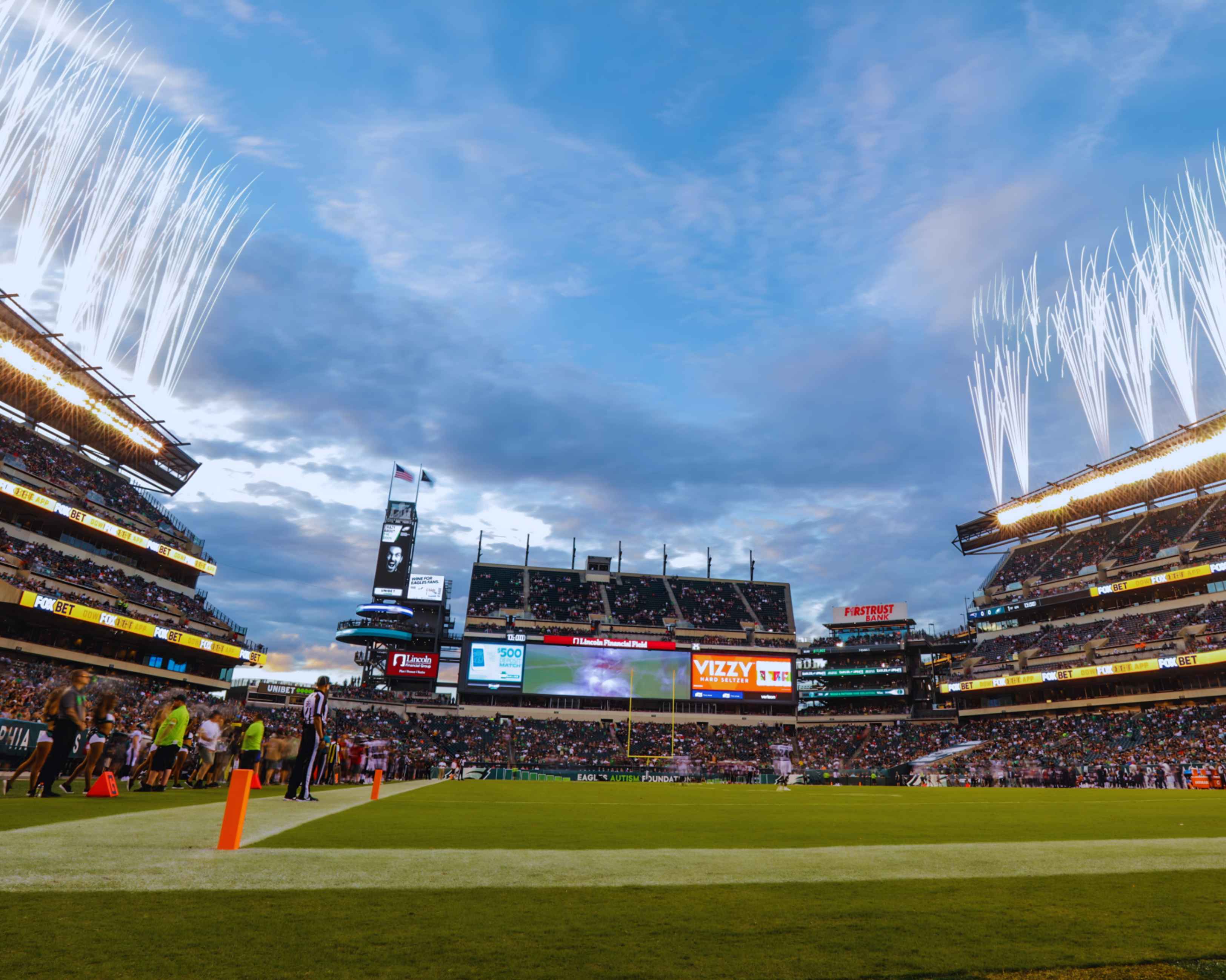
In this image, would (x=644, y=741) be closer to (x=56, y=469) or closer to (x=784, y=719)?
(x=784, y=719)

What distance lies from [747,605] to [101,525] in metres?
58.3

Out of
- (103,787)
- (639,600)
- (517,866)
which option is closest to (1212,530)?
(639,600)

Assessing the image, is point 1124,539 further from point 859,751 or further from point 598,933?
point 598,933

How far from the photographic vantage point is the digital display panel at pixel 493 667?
6506cm

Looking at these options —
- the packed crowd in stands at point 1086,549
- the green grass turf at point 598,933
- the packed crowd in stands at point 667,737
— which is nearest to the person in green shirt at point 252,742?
the packed crowd in stands at point 667,737

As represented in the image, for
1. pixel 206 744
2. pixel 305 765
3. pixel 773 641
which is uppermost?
pixel 773 641

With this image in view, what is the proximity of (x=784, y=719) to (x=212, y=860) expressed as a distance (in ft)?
228

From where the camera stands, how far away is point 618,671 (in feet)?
219

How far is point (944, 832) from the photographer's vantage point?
9312mm

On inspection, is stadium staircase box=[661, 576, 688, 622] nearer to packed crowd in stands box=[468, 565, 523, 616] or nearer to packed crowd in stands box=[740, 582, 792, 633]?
packed crowd in stands box=[740, 582, 792, 633]

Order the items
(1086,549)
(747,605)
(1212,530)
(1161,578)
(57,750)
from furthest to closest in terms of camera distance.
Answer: (747,605), (1086,549), (1212,530), (1161,578), (57,750)

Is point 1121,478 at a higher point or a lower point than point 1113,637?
higher

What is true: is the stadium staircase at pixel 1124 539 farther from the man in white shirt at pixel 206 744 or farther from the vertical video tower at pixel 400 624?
the man in white shirt at pixel 206 744

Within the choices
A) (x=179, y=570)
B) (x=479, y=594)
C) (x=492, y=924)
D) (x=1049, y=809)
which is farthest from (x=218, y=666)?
(x=492, y=924)
